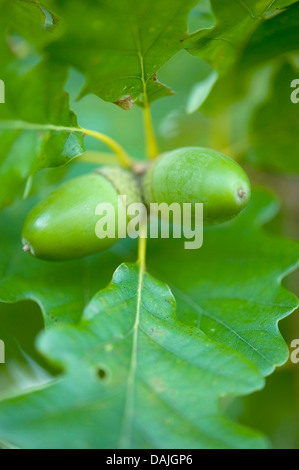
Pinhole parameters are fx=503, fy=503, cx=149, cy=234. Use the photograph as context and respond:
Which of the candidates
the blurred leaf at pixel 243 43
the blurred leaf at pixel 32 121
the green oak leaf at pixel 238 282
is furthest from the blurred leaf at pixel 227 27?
the green oak leaf at pixel 238 282

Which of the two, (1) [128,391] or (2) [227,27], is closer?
(1) [128,391]

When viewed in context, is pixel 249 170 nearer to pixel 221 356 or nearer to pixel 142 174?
pixel 142 174

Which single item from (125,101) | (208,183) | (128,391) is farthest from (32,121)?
(128,391)

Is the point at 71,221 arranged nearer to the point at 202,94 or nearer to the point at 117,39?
the point at 117,39

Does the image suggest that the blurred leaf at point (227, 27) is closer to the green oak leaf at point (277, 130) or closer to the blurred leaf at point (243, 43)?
the blurred leaf at point (243, 43)

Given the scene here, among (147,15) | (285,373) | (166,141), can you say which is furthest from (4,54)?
(285,373)

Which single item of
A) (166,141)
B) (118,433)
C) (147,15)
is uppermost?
(166,141)

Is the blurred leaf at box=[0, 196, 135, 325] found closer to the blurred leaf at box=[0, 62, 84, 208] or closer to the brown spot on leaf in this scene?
the blurred leaf at box=[0, 62, 84, 208]

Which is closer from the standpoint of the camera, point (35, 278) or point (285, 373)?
point (35, 278)
